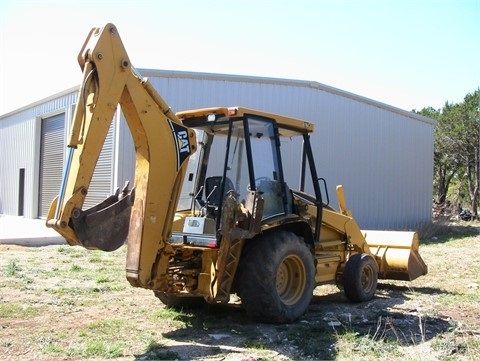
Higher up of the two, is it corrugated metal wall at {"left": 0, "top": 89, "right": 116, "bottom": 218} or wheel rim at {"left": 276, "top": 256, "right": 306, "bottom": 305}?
corrugated metal wall at {"left": 0, "top": 89, "right": 116, "bottom": 218}

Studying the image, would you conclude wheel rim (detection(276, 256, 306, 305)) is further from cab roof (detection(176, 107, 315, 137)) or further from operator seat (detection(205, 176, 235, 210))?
cab roof (detection(176, 107, 315, 137))

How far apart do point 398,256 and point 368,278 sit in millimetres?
1076

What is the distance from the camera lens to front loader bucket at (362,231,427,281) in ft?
32.0

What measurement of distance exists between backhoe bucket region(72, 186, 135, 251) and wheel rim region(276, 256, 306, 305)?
2113 mm

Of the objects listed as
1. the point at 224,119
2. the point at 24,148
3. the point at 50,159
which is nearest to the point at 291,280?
the point at 224,119

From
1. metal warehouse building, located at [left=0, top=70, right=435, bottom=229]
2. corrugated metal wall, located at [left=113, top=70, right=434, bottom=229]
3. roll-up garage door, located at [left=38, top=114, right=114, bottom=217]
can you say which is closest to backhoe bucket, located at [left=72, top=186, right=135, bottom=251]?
corrugated metal wall, located at [left=113, top=70, right=434, bottom=229]

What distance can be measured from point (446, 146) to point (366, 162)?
61.1ft

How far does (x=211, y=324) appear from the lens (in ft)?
23.6

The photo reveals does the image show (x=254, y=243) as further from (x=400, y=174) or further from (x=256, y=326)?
(x=400, y=174)

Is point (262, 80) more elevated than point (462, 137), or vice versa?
point (462, 137)

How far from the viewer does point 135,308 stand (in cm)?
798

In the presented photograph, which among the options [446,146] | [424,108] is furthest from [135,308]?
[424,108]

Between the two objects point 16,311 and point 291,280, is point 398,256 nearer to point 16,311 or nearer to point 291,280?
point 291,280

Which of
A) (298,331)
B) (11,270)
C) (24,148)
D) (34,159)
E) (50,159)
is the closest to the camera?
(298,331)
